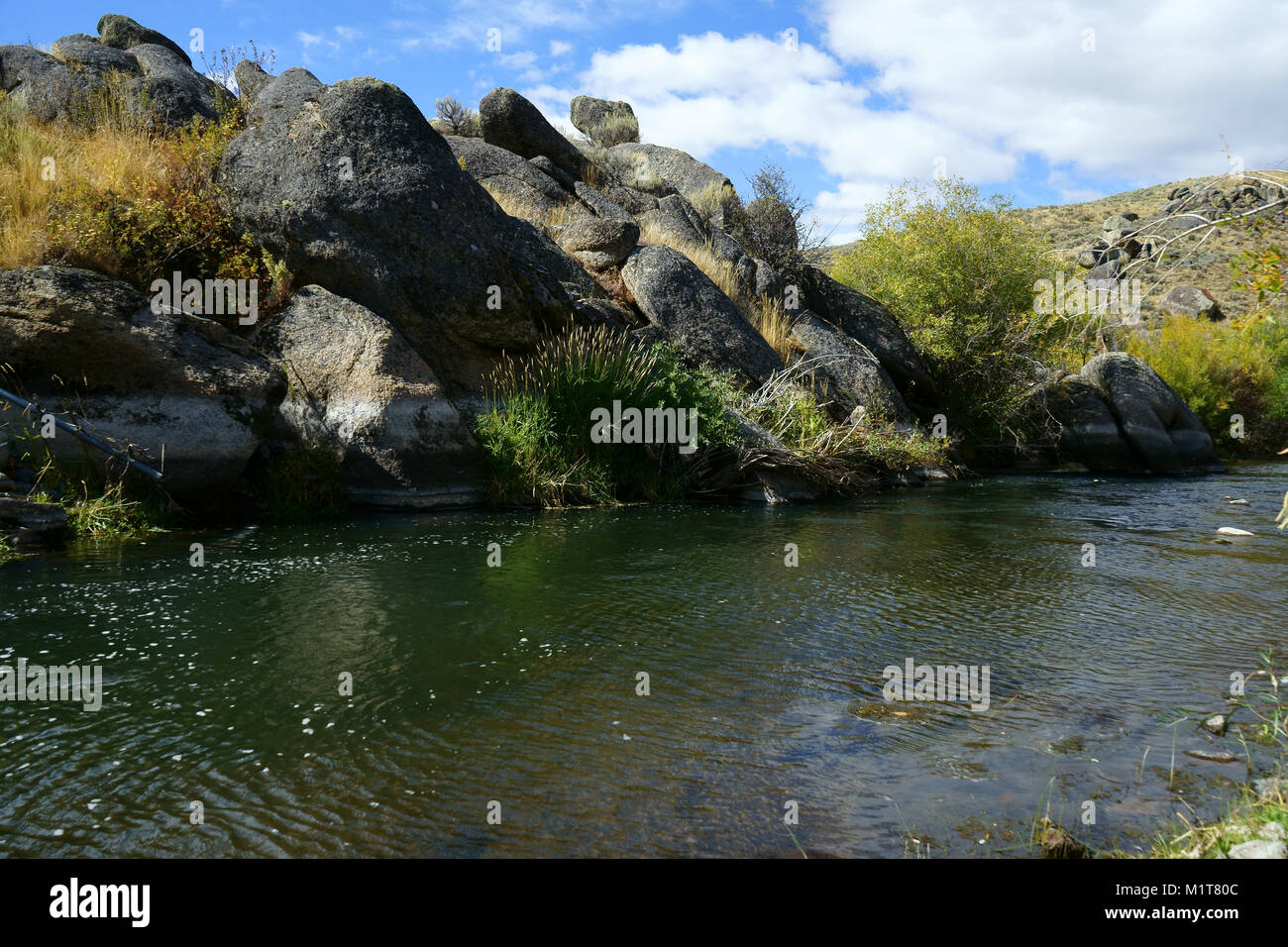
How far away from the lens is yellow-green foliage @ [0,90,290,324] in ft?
31.4

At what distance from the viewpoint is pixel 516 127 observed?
60.8 ft

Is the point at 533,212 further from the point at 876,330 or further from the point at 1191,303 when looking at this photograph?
the point at 1191,303

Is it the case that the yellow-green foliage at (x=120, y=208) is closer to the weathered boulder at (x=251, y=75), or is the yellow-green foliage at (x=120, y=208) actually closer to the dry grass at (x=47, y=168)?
the dry grass at (x=47, y=168)

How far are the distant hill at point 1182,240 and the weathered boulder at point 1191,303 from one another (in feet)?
1.77

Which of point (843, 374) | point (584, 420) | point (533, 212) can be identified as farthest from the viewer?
point (533, 212)

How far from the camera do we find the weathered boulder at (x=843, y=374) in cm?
1594

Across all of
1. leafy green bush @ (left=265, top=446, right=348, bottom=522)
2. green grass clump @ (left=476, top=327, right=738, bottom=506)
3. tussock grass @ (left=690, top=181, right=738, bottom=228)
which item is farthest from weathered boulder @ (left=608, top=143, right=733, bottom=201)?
leafy green bush @ (left=265, top=446, right=348, bottom=522)

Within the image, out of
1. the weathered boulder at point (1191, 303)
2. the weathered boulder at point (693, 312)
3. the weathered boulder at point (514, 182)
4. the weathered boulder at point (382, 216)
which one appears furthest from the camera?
the weathered boulder at point (1191, 303)

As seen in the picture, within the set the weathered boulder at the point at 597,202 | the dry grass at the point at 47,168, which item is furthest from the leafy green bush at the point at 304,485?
the weathered boulder at the point at 597,202

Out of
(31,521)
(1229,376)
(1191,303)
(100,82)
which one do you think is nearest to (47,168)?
(31,521)

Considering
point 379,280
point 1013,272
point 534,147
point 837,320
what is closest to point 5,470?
point 379,280

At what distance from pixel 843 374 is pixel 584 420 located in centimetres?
689

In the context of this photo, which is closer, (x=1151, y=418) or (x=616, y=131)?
(x=1151, y=418)

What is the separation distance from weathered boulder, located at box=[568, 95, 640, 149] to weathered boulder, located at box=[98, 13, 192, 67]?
10663mm
